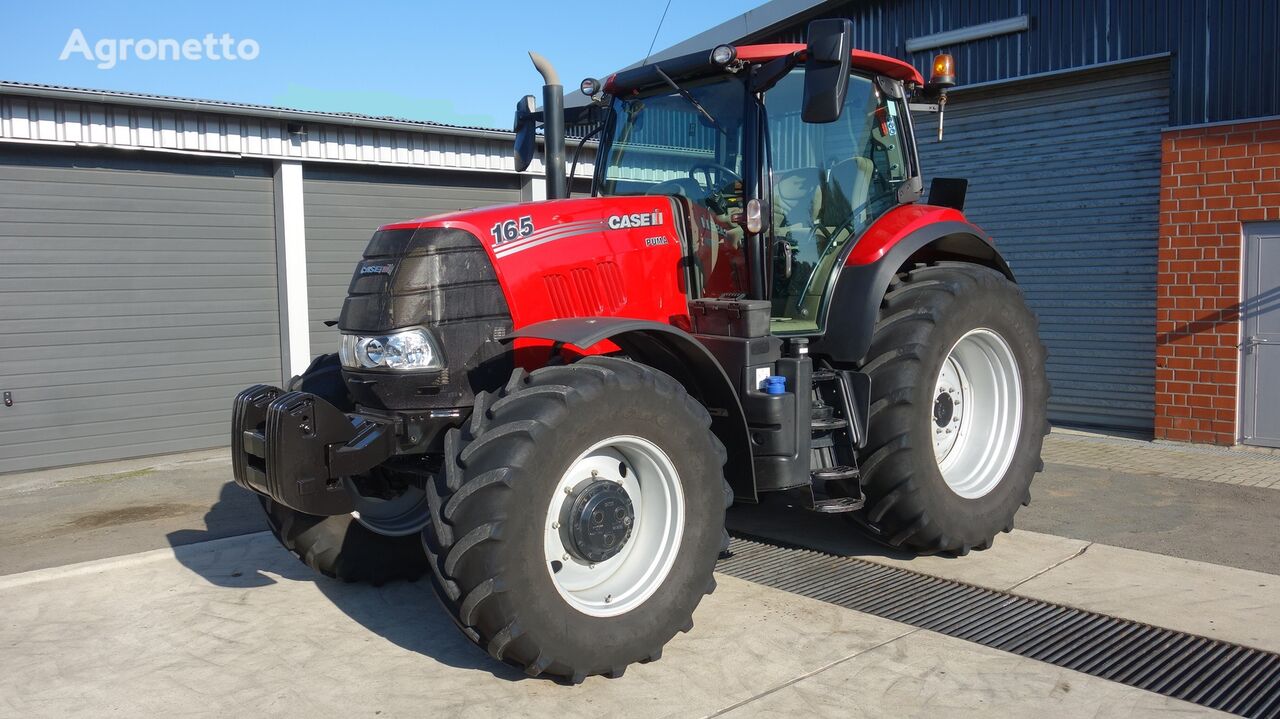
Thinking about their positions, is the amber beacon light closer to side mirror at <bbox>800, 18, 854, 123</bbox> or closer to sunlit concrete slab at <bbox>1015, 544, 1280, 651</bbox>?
side mirror at <bbox>800, 18, 854, 123</bbox>

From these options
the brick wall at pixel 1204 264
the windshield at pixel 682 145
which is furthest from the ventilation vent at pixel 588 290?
the brick wall at pixel 1204 264

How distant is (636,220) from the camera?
4.67m

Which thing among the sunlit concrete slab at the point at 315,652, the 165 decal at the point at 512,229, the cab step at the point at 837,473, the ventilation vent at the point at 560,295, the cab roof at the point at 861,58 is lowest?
the sunlit concrete slab at the point at 315,652

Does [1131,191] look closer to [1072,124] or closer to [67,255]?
[1072,124]

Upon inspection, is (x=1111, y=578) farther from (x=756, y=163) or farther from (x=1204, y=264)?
(x=1204, y=264)

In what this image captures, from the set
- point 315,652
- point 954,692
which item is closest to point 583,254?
point 315,652

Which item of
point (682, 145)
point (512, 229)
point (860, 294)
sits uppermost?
point (682, 145)

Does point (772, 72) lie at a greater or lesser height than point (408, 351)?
greater

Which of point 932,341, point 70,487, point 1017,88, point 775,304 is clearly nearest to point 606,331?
point 775,304

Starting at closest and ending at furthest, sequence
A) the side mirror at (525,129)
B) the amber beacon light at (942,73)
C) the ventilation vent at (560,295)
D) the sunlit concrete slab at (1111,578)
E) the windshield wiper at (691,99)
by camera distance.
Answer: the ventilation vent at (560,295) < the sunlit concrete slab at (1111,578) < the windshield wiper at (691,99) < the side mirror at (525,129) < the amber beacon light at (942,73)

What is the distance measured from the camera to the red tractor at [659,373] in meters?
3.67

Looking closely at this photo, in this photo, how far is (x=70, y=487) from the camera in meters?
8.20

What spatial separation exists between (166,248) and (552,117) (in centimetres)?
609

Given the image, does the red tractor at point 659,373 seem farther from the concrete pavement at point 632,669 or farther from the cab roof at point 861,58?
the concrete pavement at point 632,669
